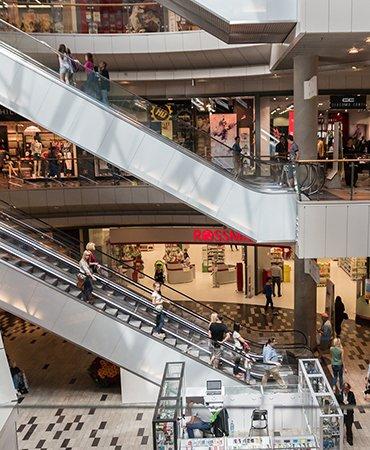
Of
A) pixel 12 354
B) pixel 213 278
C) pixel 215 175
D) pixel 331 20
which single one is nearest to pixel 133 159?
pixel 215 175

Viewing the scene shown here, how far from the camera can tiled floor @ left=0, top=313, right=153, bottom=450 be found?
25.4 feet

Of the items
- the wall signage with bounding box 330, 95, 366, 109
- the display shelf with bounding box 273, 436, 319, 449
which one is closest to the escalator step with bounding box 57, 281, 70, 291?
the display shelf with bounding box 273, 436, 319, 449

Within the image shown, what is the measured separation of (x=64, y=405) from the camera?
262 inches

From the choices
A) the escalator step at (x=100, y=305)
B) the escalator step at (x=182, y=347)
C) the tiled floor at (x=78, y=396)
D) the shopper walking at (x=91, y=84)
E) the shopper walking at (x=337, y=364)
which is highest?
the shopper walking at (x=91, y=84)

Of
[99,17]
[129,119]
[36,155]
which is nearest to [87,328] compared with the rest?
[129,119]

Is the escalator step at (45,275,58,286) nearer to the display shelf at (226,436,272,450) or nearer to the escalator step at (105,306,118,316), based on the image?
the escalator step at (105,306,118,316)

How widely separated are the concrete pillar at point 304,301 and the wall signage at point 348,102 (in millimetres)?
5772

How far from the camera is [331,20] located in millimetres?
8773

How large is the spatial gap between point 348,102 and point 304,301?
21.8 ft

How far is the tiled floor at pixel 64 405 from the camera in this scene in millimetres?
7728

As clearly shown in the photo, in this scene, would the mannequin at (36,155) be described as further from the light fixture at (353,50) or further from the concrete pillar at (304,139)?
the light fixture at (353,50)

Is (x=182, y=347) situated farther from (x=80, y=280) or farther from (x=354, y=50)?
(x=354, y=50)

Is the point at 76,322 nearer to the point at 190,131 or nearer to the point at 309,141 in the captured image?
the point at 190,131

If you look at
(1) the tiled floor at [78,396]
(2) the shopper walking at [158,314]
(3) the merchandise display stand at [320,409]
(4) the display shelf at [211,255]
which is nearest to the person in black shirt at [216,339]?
(2) the shopper walking at [158,314]
